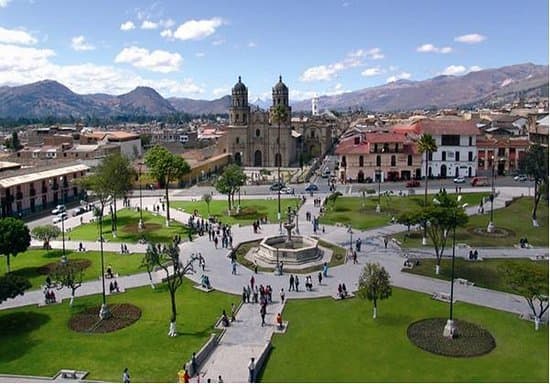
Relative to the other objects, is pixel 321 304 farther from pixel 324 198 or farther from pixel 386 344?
pixel 324 198

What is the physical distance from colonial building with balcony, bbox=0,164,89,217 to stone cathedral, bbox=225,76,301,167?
3505 centimetres

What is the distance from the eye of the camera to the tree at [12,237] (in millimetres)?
34750

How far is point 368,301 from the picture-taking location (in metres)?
30.2

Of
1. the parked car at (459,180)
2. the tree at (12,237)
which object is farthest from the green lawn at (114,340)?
the parked car at (459,180)

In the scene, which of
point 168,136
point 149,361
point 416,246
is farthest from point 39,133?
point 149,361

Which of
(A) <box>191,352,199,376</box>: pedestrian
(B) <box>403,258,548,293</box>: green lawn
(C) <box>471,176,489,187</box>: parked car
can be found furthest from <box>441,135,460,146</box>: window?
(A) <box>191,352,199,376</box>: pedestrian

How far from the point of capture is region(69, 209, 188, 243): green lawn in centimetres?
4762

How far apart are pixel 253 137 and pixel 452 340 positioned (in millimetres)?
80186

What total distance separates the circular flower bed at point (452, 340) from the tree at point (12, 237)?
2506 cm

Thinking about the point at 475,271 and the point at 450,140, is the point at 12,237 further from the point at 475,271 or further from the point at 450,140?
the point at 450,140

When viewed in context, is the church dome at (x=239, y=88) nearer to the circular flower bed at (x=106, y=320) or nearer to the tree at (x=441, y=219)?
the tree at (x=441, y=219)

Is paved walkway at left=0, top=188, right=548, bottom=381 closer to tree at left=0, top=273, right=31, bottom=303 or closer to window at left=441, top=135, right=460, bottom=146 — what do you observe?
tree at left=0, top=273, right=31, bottom=303

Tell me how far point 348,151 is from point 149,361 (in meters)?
58.6

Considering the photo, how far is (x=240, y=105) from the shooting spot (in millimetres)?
102812
